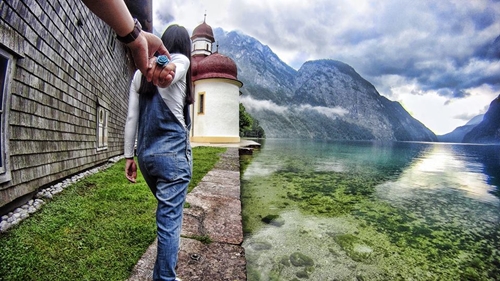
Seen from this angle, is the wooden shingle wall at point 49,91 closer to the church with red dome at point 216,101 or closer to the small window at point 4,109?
the small window at point 4,109

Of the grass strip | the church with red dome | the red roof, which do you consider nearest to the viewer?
the grass strip

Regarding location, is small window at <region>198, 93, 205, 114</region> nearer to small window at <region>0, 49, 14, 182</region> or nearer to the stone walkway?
the stone walkway

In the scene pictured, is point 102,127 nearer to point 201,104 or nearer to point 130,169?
point 130,169

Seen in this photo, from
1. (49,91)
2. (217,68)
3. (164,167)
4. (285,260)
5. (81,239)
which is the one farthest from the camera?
(217,68)

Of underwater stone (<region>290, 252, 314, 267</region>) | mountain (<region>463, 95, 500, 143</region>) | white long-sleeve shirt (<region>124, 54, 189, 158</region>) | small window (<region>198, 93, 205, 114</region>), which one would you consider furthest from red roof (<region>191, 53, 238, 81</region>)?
mountain (<region>463, 95, 500, 143</region>)

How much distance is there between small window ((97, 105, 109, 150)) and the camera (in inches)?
281

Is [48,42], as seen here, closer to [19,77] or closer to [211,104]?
[19,77]

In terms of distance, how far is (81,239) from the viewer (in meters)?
2.42

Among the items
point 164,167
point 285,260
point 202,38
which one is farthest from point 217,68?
point 164,167

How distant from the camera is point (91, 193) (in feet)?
13.1

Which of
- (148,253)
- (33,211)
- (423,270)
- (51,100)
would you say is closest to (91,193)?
(33,211)

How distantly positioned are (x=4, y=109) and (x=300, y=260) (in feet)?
13.2

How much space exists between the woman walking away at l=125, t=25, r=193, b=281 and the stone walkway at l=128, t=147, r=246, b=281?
0.51 metres

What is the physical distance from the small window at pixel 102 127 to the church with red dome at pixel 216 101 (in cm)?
1197
